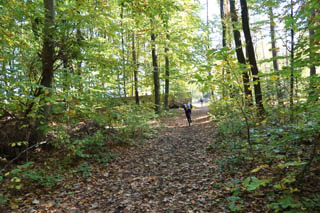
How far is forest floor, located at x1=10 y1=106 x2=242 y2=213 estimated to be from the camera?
3.56 m

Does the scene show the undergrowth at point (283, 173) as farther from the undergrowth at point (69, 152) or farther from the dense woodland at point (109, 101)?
the undergrowth at point (69, 152)

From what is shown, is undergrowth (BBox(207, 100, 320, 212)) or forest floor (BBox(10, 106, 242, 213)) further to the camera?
forest floor (BBox(10, 106, 242, 213))

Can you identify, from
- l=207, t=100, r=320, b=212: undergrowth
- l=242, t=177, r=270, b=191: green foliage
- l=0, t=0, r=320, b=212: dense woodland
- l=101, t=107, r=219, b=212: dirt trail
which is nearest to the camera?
l=242, t=177, r=270, b=191: green foliage

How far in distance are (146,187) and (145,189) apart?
0.09 metres

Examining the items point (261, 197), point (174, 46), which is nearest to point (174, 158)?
point (261, 197)

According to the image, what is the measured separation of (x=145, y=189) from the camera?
432 centimetres

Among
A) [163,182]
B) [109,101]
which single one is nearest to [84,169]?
[109,101]

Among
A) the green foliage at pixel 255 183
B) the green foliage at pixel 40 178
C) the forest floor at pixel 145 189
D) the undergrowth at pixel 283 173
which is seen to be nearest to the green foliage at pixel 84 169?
the forest floor at pixel 145 189

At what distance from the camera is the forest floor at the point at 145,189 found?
356cm

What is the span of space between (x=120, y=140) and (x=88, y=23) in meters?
4.48

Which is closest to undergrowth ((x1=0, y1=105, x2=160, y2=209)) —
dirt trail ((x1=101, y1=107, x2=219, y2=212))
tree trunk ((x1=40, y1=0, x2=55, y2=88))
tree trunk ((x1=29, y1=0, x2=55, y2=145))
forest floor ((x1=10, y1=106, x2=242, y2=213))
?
forest floor ((x1=10, y1=106, x2=242, y2=213))

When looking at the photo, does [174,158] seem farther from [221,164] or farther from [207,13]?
[207,13]

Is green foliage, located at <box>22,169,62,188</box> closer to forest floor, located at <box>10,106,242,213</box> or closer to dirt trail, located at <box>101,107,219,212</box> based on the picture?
forest floor, located at <box>10,106,242,213</box>

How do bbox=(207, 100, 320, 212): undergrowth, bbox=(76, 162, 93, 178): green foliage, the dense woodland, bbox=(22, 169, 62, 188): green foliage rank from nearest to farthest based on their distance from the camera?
bbox=(207, 100, 320, 212): undergrowth < the dense woodland < bbox=(22, 169, 62, 188): green foliage < bbox=(76, 162, 93, 178): green foliage
